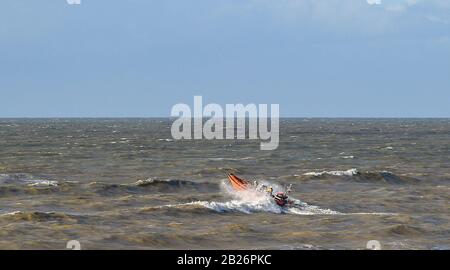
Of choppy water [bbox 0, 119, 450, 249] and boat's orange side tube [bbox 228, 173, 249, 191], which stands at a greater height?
boat's orange side tube [bbox 228, 173, 249, 191]

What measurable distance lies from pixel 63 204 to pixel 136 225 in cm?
825

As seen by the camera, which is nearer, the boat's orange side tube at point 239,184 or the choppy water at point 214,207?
the choppy water at point 214,207

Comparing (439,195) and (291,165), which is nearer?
(439,195)

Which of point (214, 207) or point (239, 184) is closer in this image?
point (214, 207)

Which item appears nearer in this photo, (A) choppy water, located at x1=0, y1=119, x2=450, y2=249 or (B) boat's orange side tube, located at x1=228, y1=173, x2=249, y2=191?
(A) choppy water, located at x1=0, y1=119, x2=450, y2=249

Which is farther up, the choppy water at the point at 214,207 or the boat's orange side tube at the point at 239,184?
the boat's orange side tube at the point at 239,184

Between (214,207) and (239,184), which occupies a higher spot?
(239,184)
